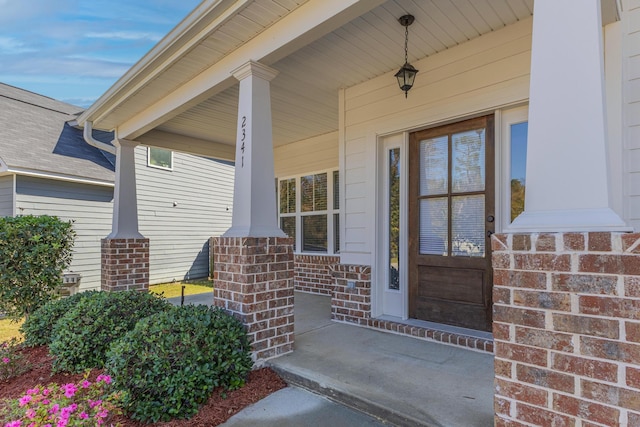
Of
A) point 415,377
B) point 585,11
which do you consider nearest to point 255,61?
point 585,11

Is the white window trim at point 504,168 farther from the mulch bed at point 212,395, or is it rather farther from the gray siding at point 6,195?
the gray siding at point 6,195

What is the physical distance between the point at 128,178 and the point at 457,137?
4.77 m

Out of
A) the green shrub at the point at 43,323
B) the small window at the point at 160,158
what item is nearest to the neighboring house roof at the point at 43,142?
the small window at the point at 160,158

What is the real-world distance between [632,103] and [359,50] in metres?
2.21

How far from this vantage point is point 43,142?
7355 millimetres

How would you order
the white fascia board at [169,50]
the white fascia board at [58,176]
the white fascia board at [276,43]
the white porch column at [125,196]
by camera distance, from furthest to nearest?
1. the white fascia board at [58,176]
2. the white porch column at [125,196]
3. the white fascia board at [169,50]
4. the white fascia board at [276,43]

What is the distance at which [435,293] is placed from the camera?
3.64m

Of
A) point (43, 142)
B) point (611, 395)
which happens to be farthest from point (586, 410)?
point (43, 142)

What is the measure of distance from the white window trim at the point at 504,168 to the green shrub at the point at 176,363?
8.11 feet

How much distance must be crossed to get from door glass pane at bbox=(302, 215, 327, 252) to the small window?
4.53 metres

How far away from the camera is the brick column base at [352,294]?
13.2 feet

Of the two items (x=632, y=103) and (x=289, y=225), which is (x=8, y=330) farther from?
(x=632, y=103)

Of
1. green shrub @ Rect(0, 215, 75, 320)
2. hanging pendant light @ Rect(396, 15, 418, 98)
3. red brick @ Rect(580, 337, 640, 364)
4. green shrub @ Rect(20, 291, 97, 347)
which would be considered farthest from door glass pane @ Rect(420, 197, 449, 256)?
green shrub @ Rect(0, 215, 75, 320)

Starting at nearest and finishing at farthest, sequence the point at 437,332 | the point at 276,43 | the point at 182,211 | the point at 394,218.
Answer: the point at 276,43 → the point at 437,332 → the point at 394,218 → the point at 182,211
